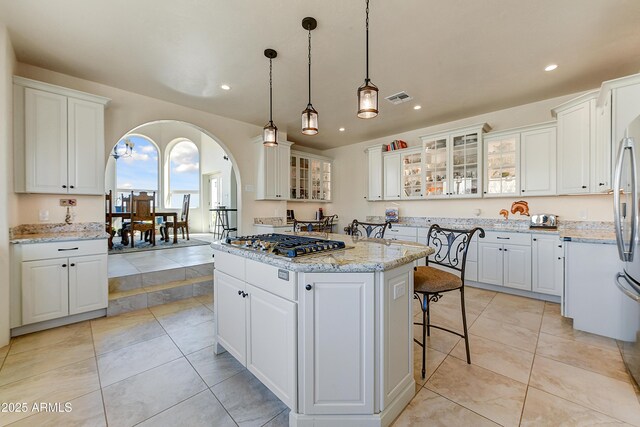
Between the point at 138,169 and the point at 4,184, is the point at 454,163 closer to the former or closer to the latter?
the point at 4,184

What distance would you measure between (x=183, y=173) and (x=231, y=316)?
314 inches

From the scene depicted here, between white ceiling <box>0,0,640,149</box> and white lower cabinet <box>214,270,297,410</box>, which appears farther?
white ceiling <box>0,0,640,149</box>

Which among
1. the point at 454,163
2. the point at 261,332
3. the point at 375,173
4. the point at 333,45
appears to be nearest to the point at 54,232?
the point at 261,332

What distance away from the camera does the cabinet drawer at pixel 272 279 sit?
4.57 feet

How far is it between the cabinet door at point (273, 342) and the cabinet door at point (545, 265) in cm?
354

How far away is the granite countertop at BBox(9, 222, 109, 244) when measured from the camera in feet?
8.27

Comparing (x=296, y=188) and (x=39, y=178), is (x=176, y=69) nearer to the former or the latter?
(x=39, y=178)

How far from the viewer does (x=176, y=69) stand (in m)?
2.89

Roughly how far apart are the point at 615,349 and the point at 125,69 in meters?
5.50

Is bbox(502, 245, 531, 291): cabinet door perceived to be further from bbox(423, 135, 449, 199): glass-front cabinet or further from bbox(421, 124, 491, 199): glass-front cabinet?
bbox(423, 135, 449, 199): glass-front cabinet

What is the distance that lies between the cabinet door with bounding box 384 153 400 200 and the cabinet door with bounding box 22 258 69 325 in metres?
4.84

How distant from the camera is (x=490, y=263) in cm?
372

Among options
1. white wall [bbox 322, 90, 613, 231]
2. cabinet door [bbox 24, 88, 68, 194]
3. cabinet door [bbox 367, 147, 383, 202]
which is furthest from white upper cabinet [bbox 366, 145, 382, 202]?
cabinet door [bbox 24, 88, 68, 194]

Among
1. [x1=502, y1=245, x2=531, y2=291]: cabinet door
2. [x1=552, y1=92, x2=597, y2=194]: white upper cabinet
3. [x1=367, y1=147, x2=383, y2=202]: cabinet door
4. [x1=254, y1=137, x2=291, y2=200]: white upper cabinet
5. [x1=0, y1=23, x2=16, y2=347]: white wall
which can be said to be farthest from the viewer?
[x1=367, y1=147, x2=383, y2=202]: cabinet door
